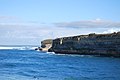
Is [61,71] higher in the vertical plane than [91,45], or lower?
lower

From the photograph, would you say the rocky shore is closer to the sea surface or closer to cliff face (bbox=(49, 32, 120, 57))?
cliff face (bbox=(49, 32, 120, 57))

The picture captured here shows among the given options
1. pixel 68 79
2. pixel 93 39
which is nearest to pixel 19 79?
pixel 68 79

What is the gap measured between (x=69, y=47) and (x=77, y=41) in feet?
23.5

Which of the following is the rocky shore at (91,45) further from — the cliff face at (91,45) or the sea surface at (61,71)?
the sea surface at (61,71)

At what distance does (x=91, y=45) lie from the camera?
12700 centimetres

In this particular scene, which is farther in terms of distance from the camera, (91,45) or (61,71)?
(91,45)

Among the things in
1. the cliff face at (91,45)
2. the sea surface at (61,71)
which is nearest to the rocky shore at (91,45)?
the cliff face at (91,45)

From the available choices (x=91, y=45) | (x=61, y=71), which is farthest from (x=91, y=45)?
(x=61, y=71)

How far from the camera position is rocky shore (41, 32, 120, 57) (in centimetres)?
11331

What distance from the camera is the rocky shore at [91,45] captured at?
4461 inches

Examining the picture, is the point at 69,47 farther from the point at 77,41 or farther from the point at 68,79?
the point at 68,79

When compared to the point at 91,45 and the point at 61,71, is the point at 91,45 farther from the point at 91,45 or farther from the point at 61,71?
the point at 61,71

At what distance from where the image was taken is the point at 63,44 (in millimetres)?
150125

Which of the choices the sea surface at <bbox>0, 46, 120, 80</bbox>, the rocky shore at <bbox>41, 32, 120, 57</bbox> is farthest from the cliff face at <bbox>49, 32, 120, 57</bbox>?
the sea surface at <bbox>0, 46, 120, 80</bbox>
